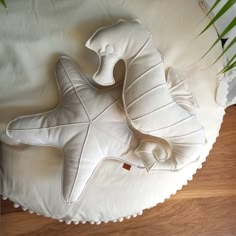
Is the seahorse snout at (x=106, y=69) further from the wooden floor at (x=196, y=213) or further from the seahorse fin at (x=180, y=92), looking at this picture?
the wooden floor at (x=196, y=213)

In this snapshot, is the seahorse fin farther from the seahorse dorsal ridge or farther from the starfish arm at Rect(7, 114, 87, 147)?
the starfish arm at Rect(7, 114, 87, 147)

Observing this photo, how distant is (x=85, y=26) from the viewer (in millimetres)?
858

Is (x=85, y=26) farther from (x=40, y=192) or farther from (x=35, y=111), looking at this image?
(x=40, y=192)

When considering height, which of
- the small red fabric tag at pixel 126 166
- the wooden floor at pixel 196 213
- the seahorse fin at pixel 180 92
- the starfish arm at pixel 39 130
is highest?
the seahorse fin at pixel 180 92

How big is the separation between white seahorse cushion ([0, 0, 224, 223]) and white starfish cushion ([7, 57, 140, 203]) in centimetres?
6

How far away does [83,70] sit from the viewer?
0.89 meters

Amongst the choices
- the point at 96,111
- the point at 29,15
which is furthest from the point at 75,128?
the point at 29,15

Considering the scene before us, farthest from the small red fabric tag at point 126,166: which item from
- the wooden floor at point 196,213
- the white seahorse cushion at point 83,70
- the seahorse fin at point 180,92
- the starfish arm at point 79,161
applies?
the wooden floor at point 196,213

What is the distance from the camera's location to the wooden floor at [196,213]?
1.17 m

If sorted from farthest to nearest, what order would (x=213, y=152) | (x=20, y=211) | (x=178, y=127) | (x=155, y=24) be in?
1. (x=213, y=152)
2. (x=20, y=211)
3. (x=155, y=24)
4. (x=178, y=127)

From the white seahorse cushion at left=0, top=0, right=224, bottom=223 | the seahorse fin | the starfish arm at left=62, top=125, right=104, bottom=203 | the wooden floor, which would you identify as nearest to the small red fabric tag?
the white seahorse cushion at left=0, top=0, right=224, bottom=223

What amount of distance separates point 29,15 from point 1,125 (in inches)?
11.3

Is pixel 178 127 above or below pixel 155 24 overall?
below

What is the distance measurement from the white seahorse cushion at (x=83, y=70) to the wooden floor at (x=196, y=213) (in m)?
0.20
